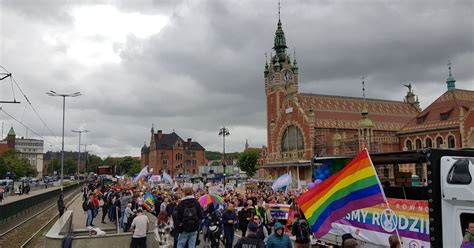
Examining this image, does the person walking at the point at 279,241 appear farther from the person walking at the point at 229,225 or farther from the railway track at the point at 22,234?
the railway track at the point at 22,234

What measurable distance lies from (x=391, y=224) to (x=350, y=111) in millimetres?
74939

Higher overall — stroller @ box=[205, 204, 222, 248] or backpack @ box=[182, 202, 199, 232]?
backpack @ box=[182, 202, 199, 232]

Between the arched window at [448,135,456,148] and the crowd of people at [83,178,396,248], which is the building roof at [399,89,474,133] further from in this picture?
the crowd of people at [83,178,396,248]

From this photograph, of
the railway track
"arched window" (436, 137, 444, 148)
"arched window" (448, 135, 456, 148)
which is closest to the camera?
the railway track

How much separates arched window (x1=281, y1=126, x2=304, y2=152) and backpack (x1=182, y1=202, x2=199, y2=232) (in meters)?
66.1

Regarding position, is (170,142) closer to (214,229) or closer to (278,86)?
(278,86)

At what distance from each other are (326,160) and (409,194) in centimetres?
262

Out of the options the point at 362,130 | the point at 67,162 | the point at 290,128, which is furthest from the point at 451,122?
the point at 67,162

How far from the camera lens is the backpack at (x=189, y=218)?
9.26m

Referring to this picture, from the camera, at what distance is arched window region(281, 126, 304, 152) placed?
248 ft

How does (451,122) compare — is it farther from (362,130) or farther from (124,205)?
(124,205)

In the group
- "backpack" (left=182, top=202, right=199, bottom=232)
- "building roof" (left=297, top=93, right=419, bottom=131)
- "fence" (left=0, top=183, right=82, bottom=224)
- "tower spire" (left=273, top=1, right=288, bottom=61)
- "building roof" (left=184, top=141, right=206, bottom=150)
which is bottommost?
"fence" (left=0, top=183, right=82, bottom=224)

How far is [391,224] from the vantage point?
947cm

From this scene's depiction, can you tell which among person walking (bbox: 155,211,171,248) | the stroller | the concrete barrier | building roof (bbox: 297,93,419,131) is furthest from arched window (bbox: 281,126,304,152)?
person walking (bbox: 155,211,171,248)
